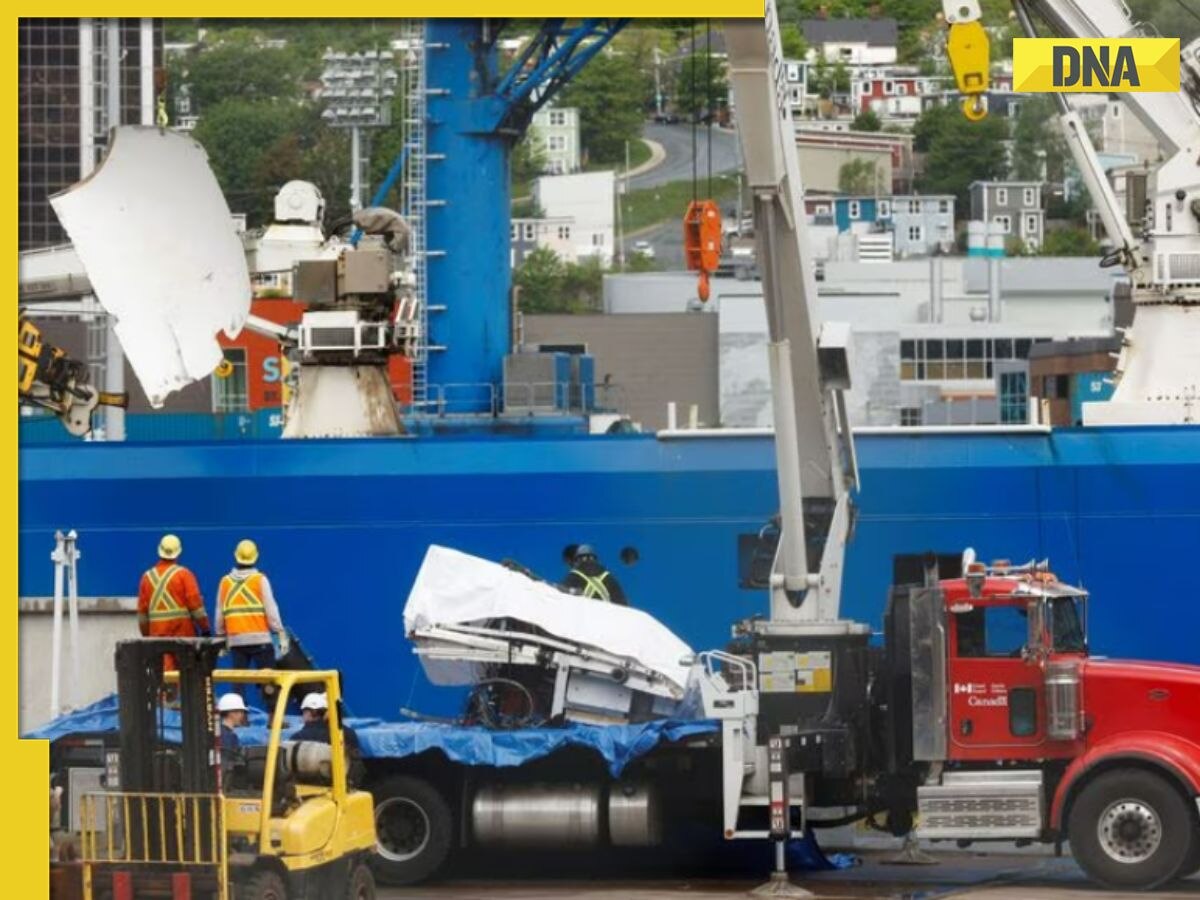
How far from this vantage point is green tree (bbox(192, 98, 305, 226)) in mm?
59250

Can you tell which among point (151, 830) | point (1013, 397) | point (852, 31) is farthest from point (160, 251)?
point (852, 31)

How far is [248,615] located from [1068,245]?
6520 centimetres

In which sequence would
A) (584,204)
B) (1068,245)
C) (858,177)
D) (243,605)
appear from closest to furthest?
(243,605) < (858,177) < (584,204) < (1068,245)

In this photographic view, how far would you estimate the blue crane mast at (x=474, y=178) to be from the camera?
30641mm

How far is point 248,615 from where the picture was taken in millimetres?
21109

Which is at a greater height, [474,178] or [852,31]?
[852,31]

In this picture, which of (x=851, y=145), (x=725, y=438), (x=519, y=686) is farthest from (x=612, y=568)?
(x=851, y=145)

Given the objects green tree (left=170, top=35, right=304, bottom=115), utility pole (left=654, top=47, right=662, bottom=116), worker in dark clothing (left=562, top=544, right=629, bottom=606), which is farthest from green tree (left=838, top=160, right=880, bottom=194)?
worker in dark clothing (left=562, top=544, right=629, bottom=606)

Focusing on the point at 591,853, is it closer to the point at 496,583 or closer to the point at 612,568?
the point at 496,583

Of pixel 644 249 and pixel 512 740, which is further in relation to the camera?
pixel 644 249

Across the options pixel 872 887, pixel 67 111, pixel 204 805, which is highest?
pixel 67 111

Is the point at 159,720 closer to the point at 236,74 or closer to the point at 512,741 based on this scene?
the point at 512,741

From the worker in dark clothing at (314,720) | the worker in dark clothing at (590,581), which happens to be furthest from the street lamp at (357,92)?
the worker in dark clothing at (314,720)

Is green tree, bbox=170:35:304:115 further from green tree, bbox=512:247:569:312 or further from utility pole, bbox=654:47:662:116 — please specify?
utility pole, bbox=654:47:662:116
